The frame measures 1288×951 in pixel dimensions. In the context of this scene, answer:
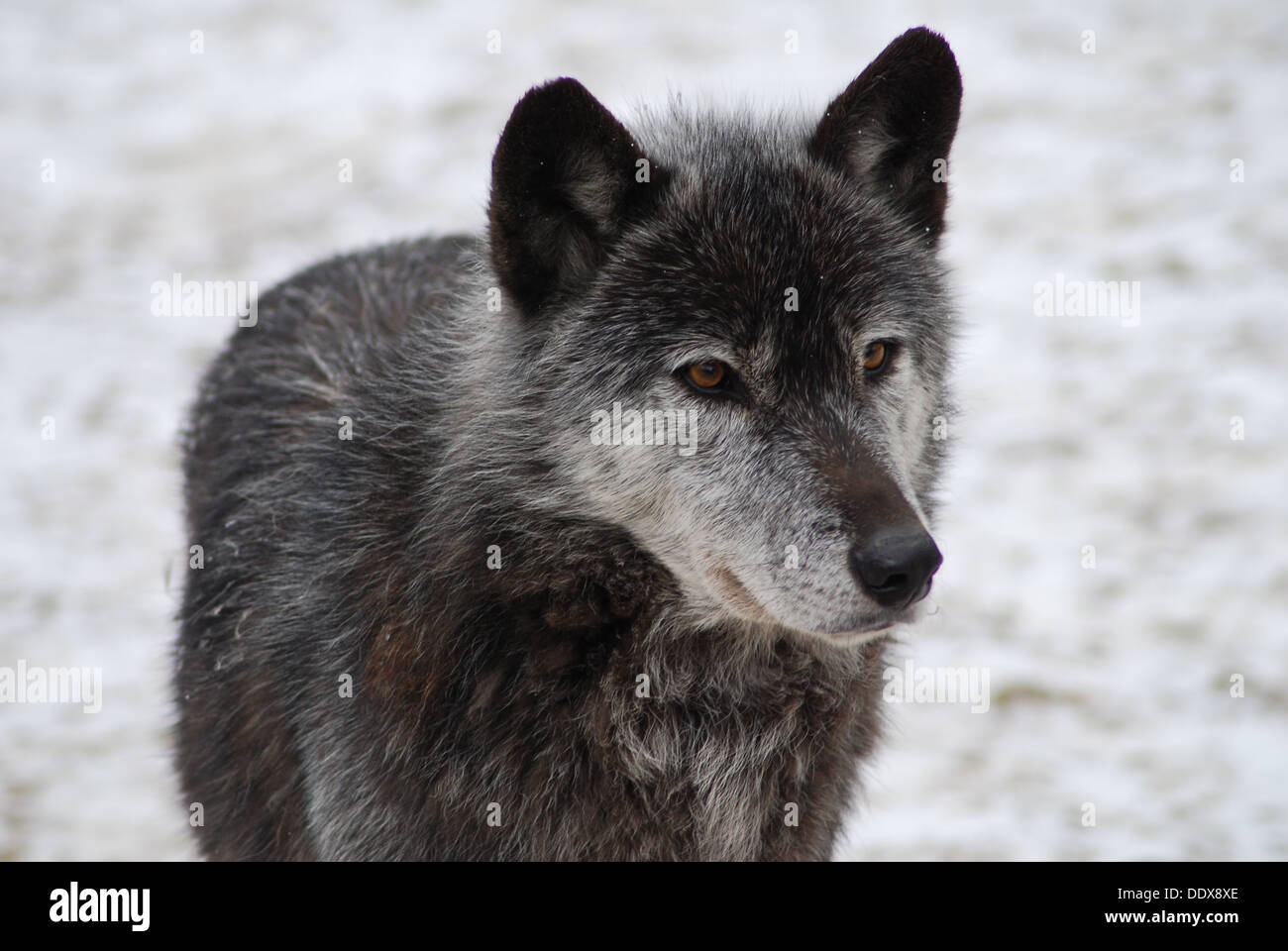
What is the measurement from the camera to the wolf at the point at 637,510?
286 cm

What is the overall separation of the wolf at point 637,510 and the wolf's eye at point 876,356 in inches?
0.4

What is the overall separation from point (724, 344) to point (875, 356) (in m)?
0.42

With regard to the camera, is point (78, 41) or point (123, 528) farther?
point (78, 41)

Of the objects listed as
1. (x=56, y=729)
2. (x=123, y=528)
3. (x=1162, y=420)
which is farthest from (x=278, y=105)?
(x=1162, y=420)

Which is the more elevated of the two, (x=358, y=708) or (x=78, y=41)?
(x=358, y=708)

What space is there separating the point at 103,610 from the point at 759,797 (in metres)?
4.05

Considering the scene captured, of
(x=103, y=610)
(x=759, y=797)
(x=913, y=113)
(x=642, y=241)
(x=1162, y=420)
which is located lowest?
(x=103, y=610)

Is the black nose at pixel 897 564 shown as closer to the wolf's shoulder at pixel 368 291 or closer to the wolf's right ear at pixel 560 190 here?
the wolf's right ear at pixel 560 190

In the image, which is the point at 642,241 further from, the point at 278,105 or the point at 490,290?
the point at 278,105

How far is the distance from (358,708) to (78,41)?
1047 centimetres

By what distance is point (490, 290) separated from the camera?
317cm

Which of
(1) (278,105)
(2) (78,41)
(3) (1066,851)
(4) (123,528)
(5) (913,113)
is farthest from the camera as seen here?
(2) (78,41)

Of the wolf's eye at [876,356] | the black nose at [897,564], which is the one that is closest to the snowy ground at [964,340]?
the wolf's eye at [876,356]
